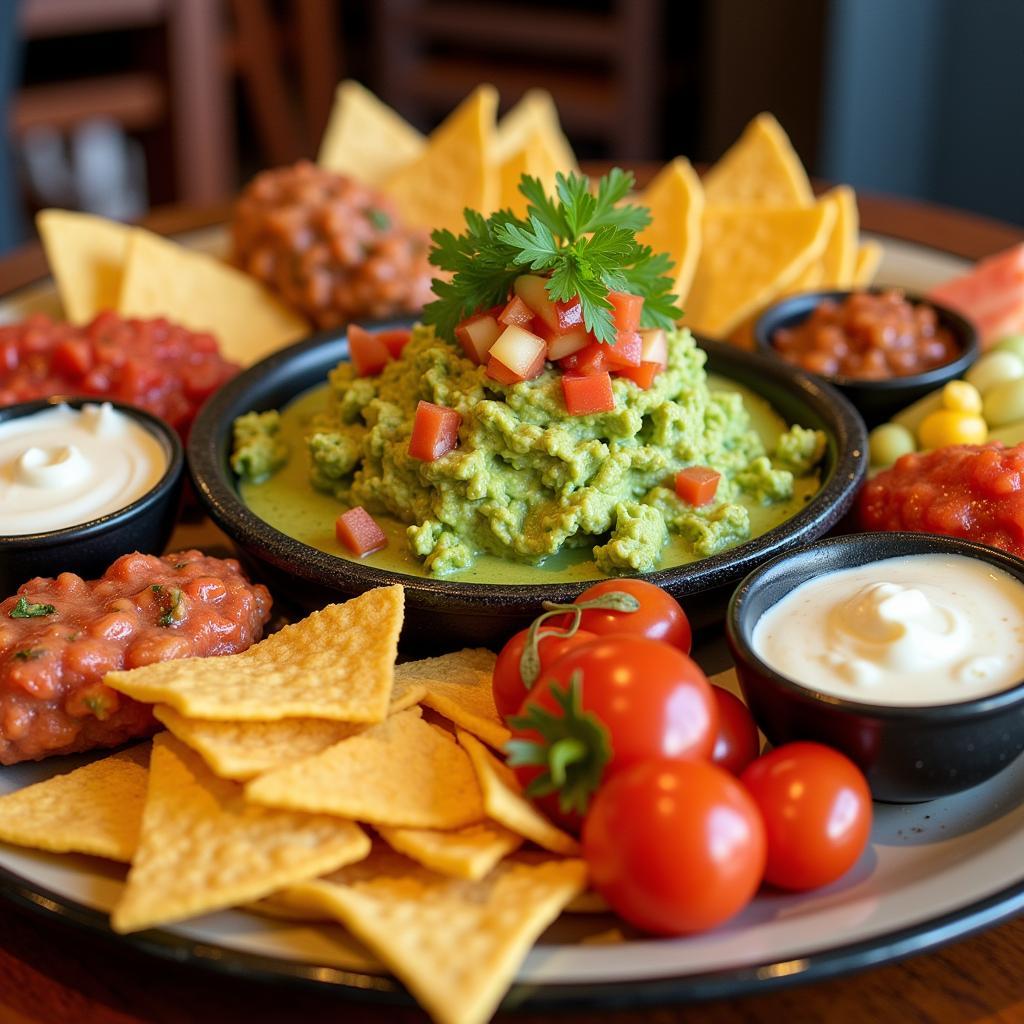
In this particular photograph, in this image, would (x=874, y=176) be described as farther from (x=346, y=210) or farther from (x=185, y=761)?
(x=185, y=761)

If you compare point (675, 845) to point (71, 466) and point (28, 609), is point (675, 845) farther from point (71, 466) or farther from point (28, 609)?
point (71, 466)

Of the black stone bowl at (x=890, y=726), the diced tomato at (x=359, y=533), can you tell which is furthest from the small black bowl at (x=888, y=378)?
the diced tomato at (x=359, y=533)

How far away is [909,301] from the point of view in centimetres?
403

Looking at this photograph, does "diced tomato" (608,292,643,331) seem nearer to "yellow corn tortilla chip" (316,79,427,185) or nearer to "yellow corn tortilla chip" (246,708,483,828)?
"yellow corn tortilla chip" (246,708,483,828)

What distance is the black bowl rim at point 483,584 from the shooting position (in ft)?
8.79

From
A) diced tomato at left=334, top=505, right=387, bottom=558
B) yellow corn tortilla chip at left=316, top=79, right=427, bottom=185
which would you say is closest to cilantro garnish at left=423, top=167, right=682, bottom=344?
diced tomato at left=334, top=505, right=387, bottom=558

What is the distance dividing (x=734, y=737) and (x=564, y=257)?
114cm

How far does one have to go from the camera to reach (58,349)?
3629mm

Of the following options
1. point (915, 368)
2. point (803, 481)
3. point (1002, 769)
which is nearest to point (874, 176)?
point (915, 368)

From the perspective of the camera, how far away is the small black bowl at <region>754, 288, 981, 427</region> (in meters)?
3.64

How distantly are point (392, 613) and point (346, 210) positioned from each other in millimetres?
2108

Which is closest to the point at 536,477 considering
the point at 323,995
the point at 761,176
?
the point at 323,995

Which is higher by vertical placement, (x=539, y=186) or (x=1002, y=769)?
(x=539, y=186)

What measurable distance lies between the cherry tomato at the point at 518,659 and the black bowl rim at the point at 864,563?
0.29 meters
